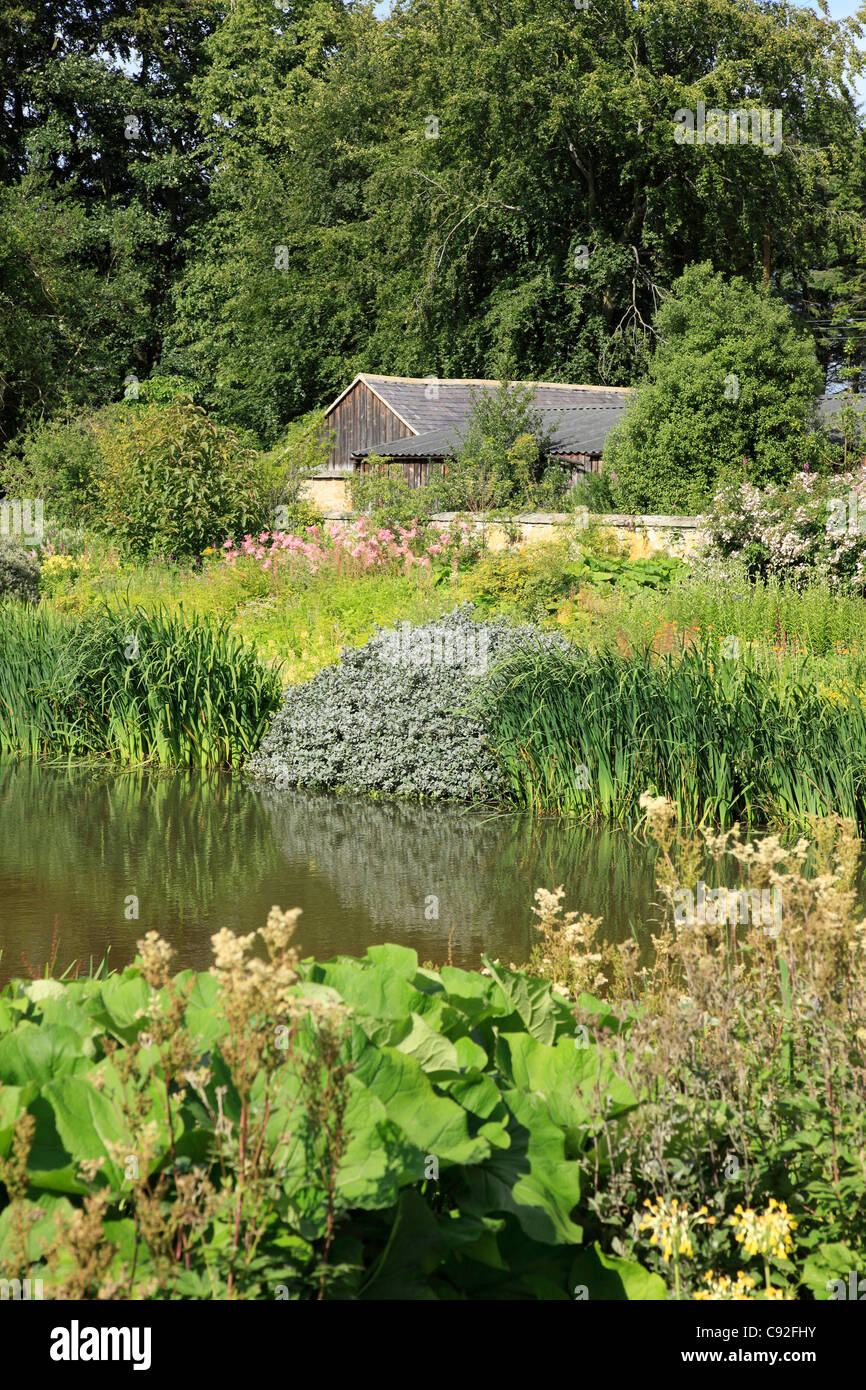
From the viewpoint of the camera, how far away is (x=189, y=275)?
38844 millimetres

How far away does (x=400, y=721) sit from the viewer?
27.7 feet

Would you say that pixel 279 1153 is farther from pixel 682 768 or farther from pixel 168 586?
pixel 168 586

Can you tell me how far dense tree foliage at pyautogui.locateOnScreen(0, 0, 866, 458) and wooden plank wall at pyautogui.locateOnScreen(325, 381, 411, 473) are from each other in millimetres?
3467

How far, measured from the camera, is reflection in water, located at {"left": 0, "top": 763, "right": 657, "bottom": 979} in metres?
5.26

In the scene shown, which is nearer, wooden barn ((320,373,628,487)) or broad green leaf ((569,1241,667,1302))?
broad green leaf ((569,1241,667,1302))

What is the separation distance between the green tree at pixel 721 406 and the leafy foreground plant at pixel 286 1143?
14682mm

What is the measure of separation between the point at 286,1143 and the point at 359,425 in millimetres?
29521

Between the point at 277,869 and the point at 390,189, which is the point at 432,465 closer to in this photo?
the point at 390,189

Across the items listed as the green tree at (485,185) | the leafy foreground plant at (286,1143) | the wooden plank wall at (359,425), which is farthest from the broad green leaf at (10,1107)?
the green tree at (485,185)

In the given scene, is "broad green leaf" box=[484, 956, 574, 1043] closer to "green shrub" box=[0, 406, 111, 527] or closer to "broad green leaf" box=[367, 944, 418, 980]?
"broad green leaf" box=[367, 944, 418, 980]

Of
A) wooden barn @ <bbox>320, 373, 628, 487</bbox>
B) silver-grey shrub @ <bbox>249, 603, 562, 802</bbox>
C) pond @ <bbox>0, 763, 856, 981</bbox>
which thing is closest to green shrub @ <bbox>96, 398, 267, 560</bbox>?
silver-grey shrub @ <bbox>249, 603, 562, 802</bbox>

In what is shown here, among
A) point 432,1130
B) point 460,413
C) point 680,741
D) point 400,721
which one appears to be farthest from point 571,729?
point 460,413
